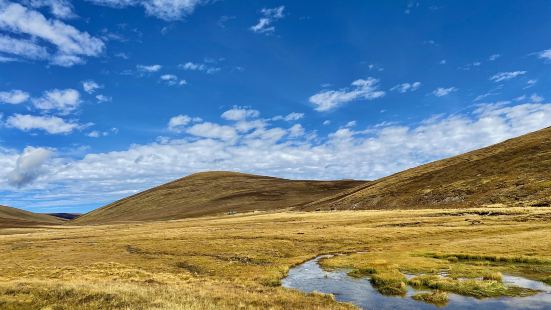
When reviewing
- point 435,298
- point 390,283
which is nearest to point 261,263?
point 390,283

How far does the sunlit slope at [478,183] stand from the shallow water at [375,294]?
73.9 m

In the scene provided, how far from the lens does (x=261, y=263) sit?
51.4 m

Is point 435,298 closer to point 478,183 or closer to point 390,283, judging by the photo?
point 390,283

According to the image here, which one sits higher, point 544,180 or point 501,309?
point 544,180

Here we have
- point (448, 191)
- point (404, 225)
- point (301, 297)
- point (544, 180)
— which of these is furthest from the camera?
point (448, 191)

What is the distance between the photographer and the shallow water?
27.8m

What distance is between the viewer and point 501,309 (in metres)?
26.7

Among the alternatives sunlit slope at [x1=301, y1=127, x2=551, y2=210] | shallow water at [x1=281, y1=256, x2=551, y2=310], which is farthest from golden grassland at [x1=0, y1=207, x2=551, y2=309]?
sunlit slope at [x1=301, y1=127, x2=551, y2=210]

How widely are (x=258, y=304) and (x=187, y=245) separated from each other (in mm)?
45123

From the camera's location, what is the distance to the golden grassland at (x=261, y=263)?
1103 inches

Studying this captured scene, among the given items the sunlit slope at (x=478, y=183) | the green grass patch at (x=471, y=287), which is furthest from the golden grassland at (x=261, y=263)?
the sunlit slope at (x=478, y=183)

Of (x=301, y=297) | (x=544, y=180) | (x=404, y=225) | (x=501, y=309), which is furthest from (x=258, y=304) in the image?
(x=544, y=180)

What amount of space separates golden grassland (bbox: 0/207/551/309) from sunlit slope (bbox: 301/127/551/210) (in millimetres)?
29323

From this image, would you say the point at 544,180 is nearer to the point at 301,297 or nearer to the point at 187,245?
the point at 187,245
